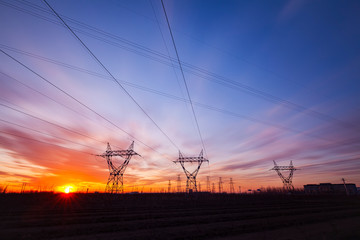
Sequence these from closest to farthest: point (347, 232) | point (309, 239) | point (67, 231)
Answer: point (309, 239) → point (67, 231) → point (347, 232)

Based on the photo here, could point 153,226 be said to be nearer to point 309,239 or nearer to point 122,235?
point 122,235

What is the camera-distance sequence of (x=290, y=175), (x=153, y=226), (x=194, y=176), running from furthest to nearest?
(x=290, y=175) → (x=194, y=176) → (x=153, y=226)

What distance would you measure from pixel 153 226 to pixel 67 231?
18.8ft

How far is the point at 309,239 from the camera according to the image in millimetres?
10242

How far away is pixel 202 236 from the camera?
35.3 ft

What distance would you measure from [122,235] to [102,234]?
132 centimetres

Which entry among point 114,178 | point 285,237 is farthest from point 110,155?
point 285,237

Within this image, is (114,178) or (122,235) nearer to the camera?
(122,235)

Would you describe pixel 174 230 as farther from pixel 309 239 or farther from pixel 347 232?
pixel 347 232

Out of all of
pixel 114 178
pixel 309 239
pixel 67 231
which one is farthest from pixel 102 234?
pixel 114 178

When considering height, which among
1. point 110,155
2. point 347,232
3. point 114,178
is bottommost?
point 347,232

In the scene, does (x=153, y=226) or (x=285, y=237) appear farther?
(x=153, y=226)

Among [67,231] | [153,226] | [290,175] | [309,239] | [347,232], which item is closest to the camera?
[309,239]

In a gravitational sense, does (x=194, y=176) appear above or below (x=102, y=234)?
above
